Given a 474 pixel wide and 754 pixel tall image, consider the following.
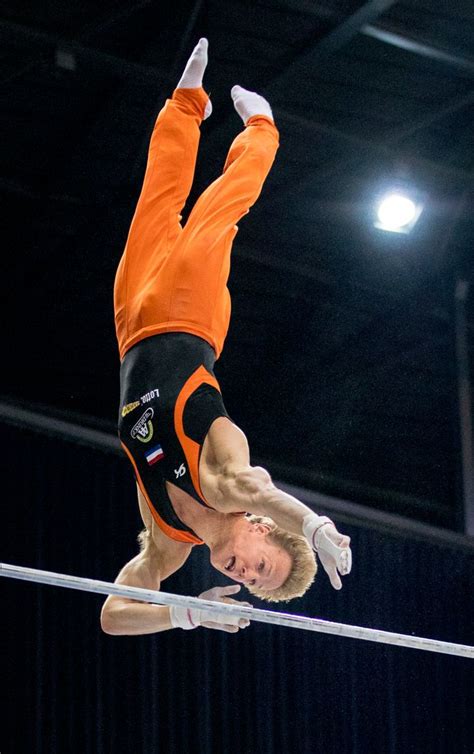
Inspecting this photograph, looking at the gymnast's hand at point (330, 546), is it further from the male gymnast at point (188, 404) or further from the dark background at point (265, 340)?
the dark background at point (265, 340)

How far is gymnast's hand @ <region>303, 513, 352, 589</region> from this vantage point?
10.9ft

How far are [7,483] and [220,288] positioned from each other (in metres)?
2.67

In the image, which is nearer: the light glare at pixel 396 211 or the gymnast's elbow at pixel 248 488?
the gymnast's elbow at pixel 248 488

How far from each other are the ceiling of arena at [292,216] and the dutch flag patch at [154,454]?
2563 mm

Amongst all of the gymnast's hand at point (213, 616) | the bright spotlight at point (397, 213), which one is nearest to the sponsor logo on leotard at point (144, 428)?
the gymnast's hand at point (213, 616)

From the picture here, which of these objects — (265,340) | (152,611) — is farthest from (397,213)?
(152,611)

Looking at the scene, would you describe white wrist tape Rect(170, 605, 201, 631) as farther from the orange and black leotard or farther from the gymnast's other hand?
the gymnast's other hand

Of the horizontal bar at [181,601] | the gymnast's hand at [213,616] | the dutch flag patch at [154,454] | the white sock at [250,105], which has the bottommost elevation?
the horizontal bar at [181,601]

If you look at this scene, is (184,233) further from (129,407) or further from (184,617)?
(184,617)

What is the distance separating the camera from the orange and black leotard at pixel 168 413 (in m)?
3.84

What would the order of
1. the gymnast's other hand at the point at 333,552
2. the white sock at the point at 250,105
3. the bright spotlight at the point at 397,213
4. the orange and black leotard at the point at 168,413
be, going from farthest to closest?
the bright spotlight at the point at 397,213, the white sock at the point at 250,105, the orange and black leotard at the point at 168,413, the gymnast's other hand at the point at 333,552

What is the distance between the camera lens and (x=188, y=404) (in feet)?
12.7

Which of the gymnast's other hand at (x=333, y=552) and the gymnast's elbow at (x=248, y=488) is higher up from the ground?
the gymnast's elbow at (x=248, y=488)

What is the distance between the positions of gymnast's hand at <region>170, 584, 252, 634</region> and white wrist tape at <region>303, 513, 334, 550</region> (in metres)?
0.39
